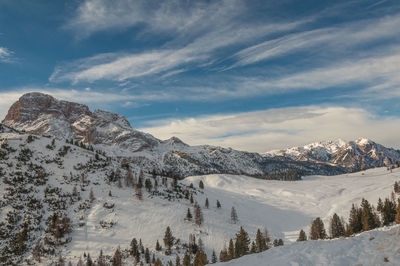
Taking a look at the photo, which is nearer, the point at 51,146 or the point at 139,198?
the point at 139,198

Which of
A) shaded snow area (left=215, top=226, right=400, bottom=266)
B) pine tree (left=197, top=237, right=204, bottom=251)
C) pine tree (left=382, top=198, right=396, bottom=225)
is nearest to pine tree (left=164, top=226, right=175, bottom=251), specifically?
pine tree (left=197, top=237, right=204, bottom=251)

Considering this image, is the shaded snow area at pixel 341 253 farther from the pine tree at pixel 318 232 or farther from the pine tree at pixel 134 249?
the pine tree at pixel 318 232

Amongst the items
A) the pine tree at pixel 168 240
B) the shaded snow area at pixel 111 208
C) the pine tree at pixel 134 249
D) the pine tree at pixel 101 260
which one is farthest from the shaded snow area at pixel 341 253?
the pine tree at pixel 168 240

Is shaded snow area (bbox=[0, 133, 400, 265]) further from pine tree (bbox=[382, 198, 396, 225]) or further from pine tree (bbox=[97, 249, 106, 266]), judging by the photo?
pine tree (bbox=[382, 198, 396, 225])

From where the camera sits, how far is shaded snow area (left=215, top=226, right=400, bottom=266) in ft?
66.0

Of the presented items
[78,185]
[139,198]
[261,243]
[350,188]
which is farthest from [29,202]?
[350,188]

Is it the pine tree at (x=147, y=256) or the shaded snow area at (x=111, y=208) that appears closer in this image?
the pine tree at (x=147, y=256)

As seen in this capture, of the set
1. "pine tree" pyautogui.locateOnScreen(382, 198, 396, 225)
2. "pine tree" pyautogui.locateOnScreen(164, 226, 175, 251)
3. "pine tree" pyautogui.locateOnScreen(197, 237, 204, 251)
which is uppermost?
"pine tree" pyautogui.locateOnScreen(382, 198, 396, 225)

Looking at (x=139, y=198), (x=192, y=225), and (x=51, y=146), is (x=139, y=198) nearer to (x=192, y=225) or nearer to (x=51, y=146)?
(x=192, y=225)

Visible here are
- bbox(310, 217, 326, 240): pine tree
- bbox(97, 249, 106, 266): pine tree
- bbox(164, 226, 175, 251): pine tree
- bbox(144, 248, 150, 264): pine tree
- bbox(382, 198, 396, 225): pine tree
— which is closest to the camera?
bbox(382, 198, 396, 225): pine tree

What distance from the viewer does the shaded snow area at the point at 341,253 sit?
20.1 metres

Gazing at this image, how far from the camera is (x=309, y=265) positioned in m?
21.8

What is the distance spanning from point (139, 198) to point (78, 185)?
34548mm

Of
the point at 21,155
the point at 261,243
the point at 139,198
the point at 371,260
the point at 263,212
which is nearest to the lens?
the point at 371,260
